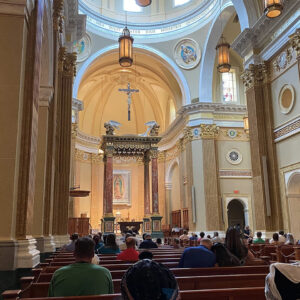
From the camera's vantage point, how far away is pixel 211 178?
63.2ft

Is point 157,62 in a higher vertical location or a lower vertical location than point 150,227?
higher

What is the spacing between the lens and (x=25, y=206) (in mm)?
4570

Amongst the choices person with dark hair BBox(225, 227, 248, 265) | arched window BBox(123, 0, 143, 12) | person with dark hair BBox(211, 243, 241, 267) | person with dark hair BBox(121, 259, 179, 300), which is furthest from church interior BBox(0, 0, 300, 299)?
person with dark hair BBox(121, 259, 179, 300)

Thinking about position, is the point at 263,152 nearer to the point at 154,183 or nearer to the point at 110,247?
the point at 110,247

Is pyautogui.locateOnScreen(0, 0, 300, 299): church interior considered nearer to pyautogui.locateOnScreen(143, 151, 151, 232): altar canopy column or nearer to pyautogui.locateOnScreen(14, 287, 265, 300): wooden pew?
pyautogui.locateOnScreen(143, 151, 151, 232): altar canopy column

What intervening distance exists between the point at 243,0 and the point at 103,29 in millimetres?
9733

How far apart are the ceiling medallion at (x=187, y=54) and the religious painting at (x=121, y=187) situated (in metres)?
9.86

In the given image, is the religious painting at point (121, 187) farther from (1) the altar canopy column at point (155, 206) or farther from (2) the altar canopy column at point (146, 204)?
(1) the altar canopy column at point (155, 206)

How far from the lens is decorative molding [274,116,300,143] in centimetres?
1113

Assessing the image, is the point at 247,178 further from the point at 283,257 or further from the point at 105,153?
the point at 283,257

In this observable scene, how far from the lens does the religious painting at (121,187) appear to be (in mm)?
26844

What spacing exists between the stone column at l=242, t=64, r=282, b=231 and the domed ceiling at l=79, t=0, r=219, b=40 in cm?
821

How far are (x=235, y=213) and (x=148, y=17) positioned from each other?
12.8 m

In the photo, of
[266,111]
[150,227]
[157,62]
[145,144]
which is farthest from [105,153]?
[266,111]
